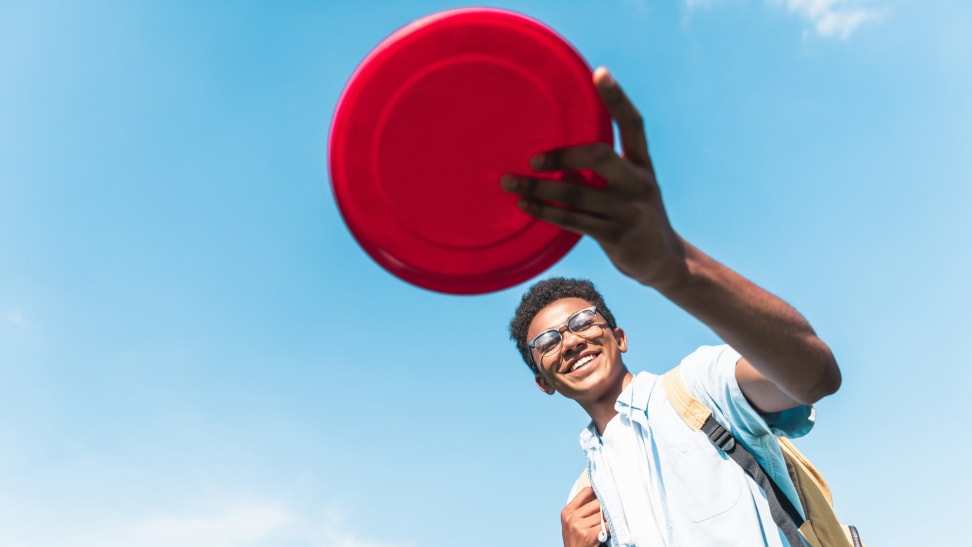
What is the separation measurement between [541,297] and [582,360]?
1492 millimetres

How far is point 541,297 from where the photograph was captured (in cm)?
673

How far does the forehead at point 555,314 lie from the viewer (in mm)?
Answer: 5621

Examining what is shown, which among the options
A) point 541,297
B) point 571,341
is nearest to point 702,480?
point 571,341

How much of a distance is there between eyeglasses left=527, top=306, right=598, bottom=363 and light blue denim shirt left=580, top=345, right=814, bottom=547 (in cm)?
111

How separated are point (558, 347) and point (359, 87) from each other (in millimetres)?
3331

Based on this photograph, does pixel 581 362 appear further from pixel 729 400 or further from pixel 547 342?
pixel 729 400

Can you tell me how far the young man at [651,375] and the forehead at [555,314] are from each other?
0.01 metres

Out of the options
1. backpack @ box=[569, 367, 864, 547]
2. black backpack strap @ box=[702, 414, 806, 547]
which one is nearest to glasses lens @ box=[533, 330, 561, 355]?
backpack @ box=[569, 367, 864, 547]

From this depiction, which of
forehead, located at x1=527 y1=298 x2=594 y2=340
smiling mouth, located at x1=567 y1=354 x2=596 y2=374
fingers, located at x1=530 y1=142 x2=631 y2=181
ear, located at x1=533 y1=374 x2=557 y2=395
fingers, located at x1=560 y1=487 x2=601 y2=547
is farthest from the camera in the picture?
ear, located at x1=533 y1=374 x2=557 y2=395

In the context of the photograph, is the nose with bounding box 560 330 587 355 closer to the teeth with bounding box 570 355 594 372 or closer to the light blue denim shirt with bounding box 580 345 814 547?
the teeth with bounding box 570 355 594 372

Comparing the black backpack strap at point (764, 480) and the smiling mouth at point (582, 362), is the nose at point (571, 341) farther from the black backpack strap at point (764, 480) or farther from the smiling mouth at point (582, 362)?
the black backpack strap at point (764, 480)

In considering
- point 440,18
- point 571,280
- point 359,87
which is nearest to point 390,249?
point 359,87

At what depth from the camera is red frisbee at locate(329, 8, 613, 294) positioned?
8.22ft

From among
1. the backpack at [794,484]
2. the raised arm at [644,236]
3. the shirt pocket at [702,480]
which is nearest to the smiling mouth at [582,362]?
the backpack at [794,484]
